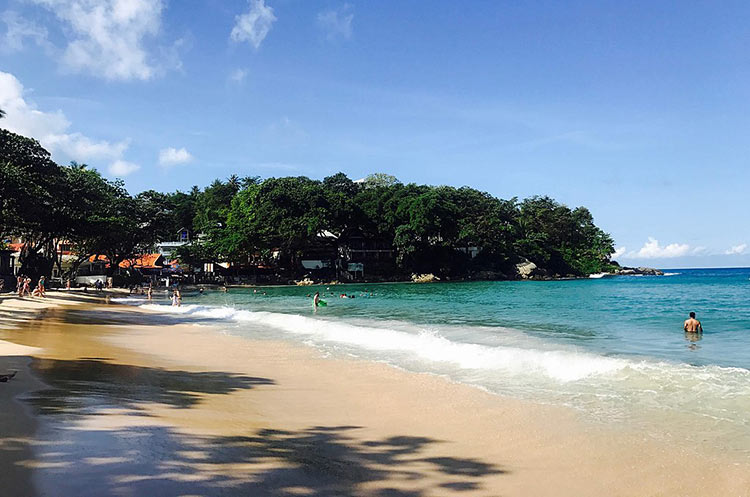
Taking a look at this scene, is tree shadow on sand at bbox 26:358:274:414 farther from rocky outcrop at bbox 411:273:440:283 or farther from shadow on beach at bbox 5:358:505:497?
rocky outcrop at bbox 411:273:440:283

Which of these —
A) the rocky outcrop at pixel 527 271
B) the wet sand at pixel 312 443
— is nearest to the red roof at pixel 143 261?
the rocky outcrop at pixel 527 271

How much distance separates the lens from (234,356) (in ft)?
38.0

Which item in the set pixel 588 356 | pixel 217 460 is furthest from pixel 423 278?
pixel 217 460

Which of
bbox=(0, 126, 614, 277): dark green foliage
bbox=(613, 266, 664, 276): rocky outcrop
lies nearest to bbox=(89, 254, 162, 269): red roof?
bbox=(0, 126, 614, 277): dark green foliage

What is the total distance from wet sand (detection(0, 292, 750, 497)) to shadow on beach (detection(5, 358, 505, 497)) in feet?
0.06

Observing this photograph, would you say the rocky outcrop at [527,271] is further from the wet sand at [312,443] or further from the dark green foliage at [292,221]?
the wet sand at [312,443]

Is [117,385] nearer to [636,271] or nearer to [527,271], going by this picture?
[527,271]

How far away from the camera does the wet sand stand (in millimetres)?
4227

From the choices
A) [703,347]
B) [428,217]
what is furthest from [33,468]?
[428,217]

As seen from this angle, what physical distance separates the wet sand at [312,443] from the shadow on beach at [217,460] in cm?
2

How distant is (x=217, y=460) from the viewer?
4.61m

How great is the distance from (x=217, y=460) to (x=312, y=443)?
1.07 meters

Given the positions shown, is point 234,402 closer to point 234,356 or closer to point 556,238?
point 234,356

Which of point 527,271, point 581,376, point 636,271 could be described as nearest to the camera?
point 581,376
